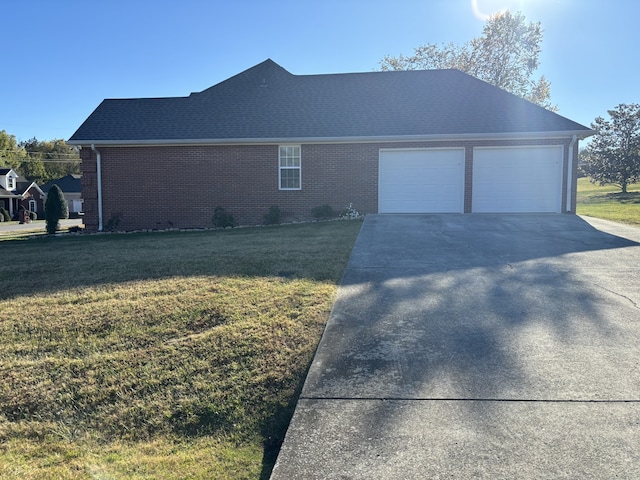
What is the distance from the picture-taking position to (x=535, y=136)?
15109 millimetres

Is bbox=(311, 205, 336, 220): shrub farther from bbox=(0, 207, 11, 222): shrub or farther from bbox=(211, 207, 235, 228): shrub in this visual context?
Result: bbox=(0, 207, 11, 222): shrub

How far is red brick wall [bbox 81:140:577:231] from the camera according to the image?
53.1ft

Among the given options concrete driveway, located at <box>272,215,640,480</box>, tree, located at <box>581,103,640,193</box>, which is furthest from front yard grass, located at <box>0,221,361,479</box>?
tree, located at <box>581,103,640,193</box>

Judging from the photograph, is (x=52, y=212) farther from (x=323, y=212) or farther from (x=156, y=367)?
(x=156, y=367)

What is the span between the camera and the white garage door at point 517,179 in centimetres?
1546

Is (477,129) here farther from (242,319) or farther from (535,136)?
(242,319)

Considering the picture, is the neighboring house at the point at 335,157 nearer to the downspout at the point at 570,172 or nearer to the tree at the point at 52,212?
the downspout at the point at 570,172

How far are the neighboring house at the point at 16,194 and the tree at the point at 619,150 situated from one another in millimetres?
55009

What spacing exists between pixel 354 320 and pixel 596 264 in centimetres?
486

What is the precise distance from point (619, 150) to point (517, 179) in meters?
30.4

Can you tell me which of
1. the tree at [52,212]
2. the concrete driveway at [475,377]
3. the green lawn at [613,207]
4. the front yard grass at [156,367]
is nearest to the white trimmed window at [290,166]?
the tree at [52,212]

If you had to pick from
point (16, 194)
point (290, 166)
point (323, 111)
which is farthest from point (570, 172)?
point (16, 194)

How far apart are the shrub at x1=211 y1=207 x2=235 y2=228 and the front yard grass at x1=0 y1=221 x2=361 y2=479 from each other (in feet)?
27.7

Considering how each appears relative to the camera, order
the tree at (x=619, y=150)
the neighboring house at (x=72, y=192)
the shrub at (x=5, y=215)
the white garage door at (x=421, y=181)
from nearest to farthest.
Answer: the white garage door at (x=421, y=181), the tree at (x=619, y=150), the shrub at (x=5, y=215), the neighboring house at (x=72, y=192)
